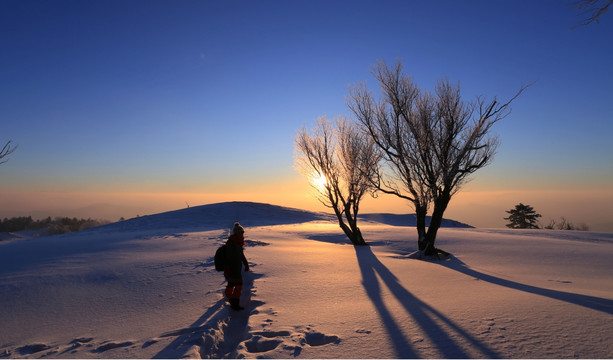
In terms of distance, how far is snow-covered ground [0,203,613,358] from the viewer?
3.90 m

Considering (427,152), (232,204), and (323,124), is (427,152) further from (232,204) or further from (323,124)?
(232,204)

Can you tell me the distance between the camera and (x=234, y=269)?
6230 mm

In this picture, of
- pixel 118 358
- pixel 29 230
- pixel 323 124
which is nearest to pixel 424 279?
pixel 118 358

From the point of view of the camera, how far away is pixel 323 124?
17.9m

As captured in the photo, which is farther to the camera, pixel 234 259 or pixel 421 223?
pixel 421 223

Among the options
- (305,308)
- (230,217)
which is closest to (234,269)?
(305,308)

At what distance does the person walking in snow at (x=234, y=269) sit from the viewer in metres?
6.01

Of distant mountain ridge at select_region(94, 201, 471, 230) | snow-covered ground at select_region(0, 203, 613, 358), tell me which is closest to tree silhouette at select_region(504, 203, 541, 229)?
distant mountain ridge at select_region(94, 201, 471, 230)

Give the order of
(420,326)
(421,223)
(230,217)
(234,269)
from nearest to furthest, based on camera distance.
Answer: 1. (420,326)
2. (234,269)
3. (421,223)
4. (230,217)

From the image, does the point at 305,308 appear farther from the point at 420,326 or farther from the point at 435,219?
the point at 435,219

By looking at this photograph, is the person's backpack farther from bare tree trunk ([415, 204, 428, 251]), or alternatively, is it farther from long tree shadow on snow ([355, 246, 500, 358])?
bare tree trunk ([415, 204, 428, 251])

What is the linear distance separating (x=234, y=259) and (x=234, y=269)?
0.70 ft

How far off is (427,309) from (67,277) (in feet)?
26.8

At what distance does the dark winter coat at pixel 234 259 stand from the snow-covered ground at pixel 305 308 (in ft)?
1.94
